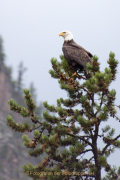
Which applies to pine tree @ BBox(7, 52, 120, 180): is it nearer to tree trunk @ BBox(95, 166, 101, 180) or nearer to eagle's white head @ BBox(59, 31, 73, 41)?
tree trunk @ BBox(95, 166, 101, 180)

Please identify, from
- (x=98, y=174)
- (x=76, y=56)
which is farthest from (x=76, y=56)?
(x=98, y=174)

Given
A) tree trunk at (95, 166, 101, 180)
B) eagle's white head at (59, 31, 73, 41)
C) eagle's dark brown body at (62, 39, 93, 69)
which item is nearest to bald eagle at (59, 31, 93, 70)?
eagle's dark brown body at (62, 39, 93, 69)

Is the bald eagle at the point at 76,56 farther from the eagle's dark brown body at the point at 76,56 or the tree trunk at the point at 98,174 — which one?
the tree trunk at the point at 98,174

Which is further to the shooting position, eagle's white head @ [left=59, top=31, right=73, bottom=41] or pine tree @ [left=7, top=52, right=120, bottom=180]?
eagle's white head @ [left=59, top=31, right=73, bottom=41]

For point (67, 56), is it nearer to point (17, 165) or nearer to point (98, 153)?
point (98, 153)

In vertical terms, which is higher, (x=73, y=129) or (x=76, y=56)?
(x=76, y=56)

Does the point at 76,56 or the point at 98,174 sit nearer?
the point at 98,174

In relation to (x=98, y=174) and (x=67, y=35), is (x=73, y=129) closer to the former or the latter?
(x=98, y=174)

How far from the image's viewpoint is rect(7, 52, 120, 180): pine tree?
7.33m

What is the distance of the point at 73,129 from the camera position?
307 inches

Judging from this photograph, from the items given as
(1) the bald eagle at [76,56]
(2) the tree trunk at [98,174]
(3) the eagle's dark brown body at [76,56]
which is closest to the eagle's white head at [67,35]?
(1) the bald eagle at [76,56]

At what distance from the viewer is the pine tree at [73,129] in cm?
733

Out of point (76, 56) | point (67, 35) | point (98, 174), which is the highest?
point (67, 35)

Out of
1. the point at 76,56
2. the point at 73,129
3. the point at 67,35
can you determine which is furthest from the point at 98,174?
the point at 67,35
